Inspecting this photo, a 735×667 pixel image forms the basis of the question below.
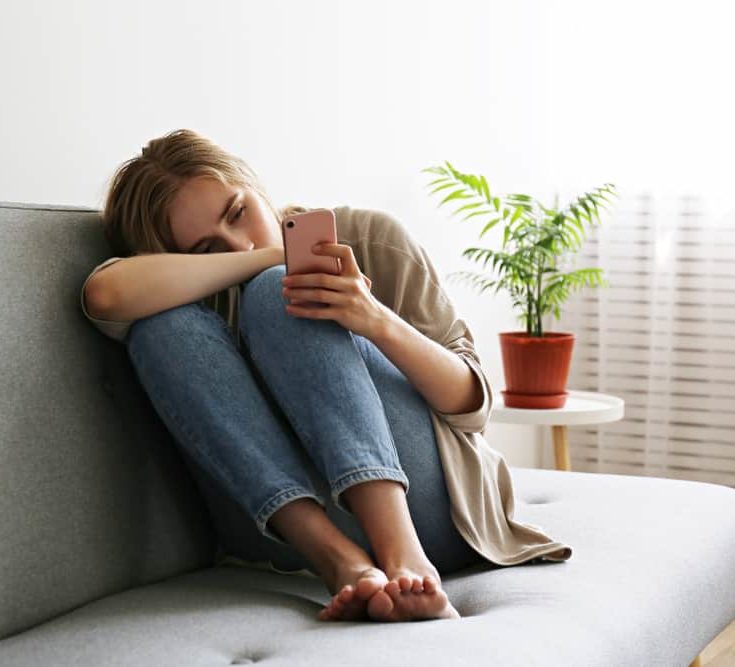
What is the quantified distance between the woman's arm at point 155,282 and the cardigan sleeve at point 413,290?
0.81 feet

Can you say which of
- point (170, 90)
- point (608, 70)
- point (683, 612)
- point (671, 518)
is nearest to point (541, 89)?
point (608, 70)

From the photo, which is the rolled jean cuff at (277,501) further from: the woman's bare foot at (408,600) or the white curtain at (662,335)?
the white curtain at (662,335)

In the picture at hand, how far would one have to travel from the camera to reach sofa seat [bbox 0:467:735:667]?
1.14 m

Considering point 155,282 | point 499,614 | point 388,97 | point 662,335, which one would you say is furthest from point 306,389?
point 662,335

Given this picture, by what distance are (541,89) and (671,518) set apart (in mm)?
1973

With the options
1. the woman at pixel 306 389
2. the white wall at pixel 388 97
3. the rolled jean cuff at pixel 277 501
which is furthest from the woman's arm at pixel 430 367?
the white wall at pixel 388 97

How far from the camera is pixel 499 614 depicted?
4.18 ft

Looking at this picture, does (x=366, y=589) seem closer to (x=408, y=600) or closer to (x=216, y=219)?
(x=408, y=600)

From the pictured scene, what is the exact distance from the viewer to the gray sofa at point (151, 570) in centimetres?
117

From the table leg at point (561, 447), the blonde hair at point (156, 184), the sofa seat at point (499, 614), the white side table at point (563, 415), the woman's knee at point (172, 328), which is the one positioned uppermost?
the blonde hair at point (156, 184)

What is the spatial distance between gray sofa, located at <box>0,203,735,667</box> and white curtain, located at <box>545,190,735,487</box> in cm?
176

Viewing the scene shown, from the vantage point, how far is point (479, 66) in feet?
10.2

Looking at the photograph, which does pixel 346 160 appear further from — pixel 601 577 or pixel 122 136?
pixel 601 577

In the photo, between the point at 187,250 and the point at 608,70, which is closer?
the point at 187,250
